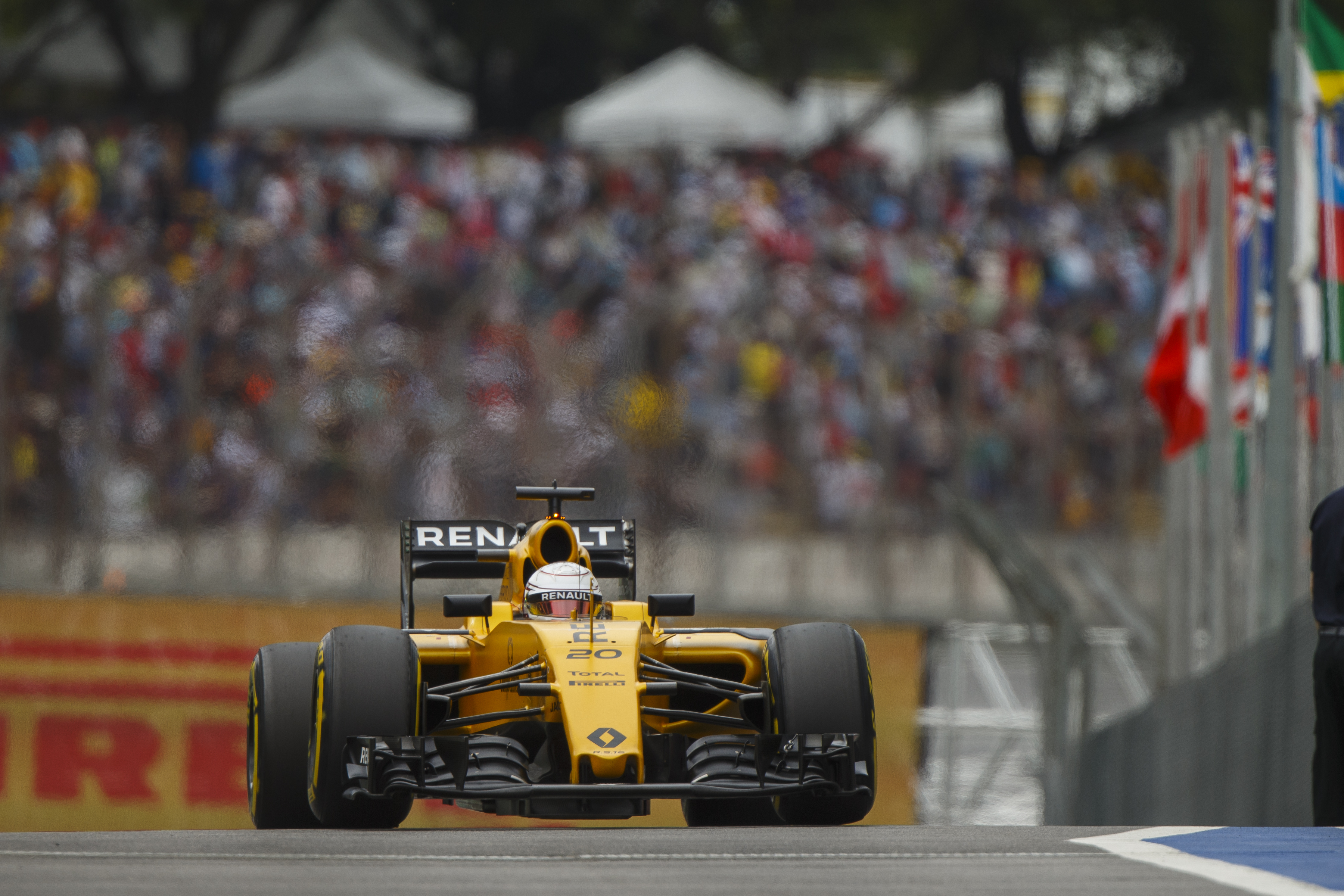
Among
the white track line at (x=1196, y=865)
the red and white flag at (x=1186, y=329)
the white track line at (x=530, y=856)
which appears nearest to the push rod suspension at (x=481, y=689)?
the white track line at (x=530, y=856)

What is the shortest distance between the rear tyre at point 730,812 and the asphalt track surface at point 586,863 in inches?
55.8

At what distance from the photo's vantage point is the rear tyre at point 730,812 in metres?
7.80

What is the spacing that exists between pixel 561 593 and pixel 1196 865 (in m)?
2.87

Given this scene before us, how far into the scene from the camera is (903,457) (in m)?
12.1

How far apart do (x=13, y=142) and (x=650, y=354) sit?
8238 mm

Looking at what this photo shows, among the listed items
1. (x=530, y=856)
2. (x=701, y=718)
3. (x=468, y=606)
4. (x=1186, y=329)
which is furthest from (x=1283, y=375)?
(x=530, y=856)

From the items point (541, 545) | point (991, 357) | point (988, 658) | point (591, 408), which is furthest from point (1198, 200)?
point (541, 545)

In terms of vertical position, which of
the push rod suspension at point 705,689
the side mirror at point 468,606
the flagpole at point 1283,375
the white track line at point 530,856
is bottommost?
the white track line at point 530,856

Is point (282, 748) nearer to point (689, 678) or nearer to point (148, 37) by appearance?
point (689, 678)

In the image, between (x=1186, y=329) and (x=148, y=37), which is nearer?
(x=1186, y=329)

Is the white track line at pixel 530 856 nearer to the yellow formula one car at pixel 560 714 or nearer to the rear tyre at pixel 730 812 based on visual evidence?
the yellow formula one car at pixel 560 714

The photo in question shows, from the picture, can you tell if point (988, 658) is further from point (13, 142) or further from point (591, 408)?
point (13, 142)

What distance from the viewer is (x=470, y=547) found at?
827 centimetres

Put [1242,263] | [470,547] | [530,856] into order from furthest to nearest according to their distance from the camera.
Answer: [1242,263] → [470,547] → [530,856]
